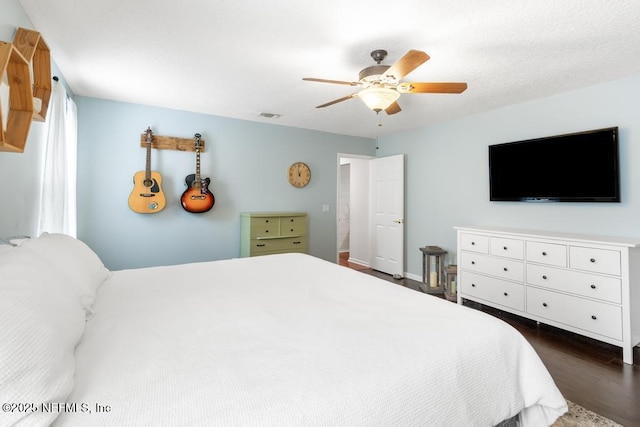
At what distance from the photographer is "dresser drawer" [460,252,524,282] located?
3.02 m

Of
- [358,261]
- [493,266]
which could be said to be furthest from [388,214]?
[493,266]

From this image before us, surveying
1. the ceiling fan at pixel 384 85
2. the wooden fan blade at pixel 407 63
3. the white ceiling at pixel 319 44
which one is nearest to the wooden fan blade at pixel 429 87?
the ceiling fan at pixel 384 85

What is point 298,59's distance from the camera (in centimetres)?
232

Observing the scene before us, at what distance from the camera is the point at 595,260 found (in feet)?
8.16

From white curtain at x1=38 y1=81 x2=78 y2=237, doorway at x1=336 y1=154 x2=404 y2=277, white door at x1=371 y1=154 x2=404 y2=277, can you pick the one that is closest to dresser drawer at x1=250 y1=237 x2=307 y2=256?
doorway at x1=336 y1=154 x2=404 y2=277

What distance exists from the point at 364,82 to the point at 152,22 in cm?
139

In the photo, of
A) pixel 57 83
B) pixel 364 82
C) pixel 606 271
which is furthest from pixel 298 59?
pixel 606 271

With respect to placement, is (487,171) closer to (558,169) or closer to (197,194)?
(558,169)

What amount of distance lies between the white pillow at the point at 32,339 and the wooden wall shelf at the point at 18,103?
536mm

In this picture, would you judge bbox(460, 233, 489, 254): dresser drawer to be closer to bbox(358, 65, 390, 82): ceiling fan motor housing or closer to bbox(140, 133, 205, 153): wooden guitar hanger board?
bbox(358, 65, 390, 82): ceiling fan motor housing

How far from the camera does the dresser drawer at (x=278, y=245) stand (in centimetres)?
386

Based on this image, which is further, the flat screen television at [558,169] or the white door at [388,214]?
the white door at [388,214]

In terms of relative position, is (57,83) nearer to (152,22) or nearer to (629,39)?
(152,22)

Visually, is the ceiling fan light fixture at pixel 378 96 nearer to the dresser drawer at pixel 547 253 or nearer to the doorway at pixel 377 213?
the dresser drawer at pixel 547 253
